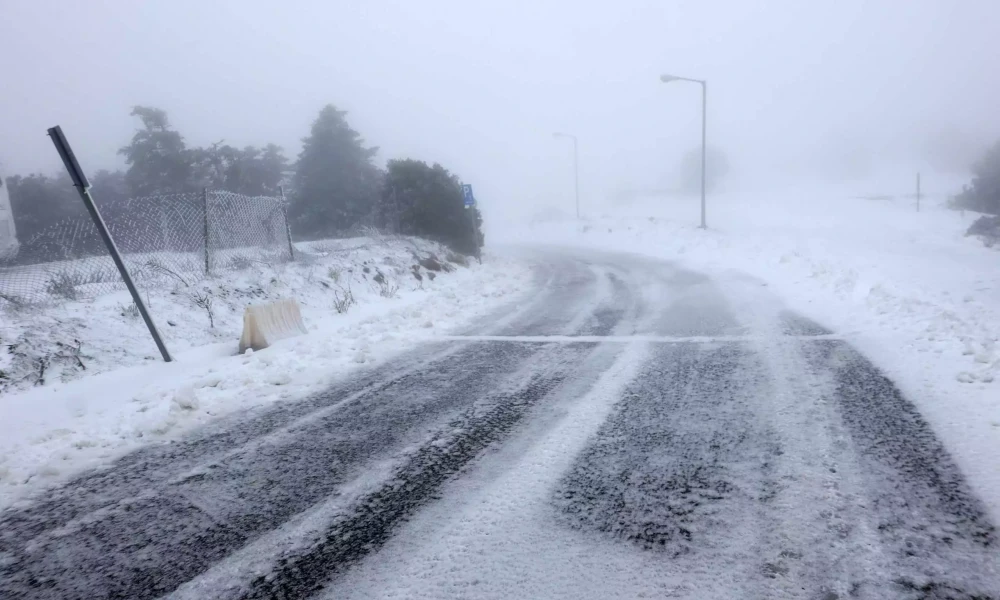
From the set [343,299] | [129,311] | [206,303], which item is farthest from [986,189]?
[129,311]

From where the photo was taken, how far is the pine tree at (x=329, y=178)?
31.0 metres

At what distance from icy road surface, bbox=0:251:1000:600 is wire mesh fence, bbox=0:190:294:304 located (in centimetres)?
565

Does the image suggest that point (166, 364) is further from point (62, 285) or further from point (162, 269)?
point (162, 269)

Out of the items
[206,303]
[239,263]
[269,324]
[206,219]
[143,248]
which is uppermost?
[206,219]

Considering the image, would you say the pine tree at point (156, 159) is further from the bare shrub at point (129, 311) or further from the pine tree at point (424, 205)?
the bare shrub at point (129, 311)

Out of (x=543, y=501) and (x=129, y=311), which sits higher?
(x=129, y=311)

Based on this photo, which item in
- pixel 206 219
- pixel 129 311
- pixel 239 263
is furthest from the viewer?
pixel 239 263

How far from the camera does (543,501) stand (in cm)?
311

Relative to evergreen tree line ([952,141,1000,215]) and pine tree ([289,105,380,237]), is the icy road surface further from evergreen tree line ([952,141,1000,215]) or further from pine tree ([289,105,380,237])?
evergreen tree line ([952,141,1000,215])

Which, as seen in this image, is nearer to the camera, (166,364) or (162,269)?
(166,364)

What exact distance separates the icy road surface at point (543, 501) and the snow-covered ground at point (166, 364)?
21.2 inches

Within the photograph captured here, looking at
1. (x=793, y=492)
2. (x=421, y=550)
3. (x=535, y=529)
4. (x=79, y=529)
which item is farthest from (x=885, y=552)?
(x=79, y=529)

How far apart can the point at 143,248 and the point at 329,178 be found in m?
22.8

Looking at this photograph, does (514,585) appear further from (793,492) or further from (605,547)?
(793,492)
